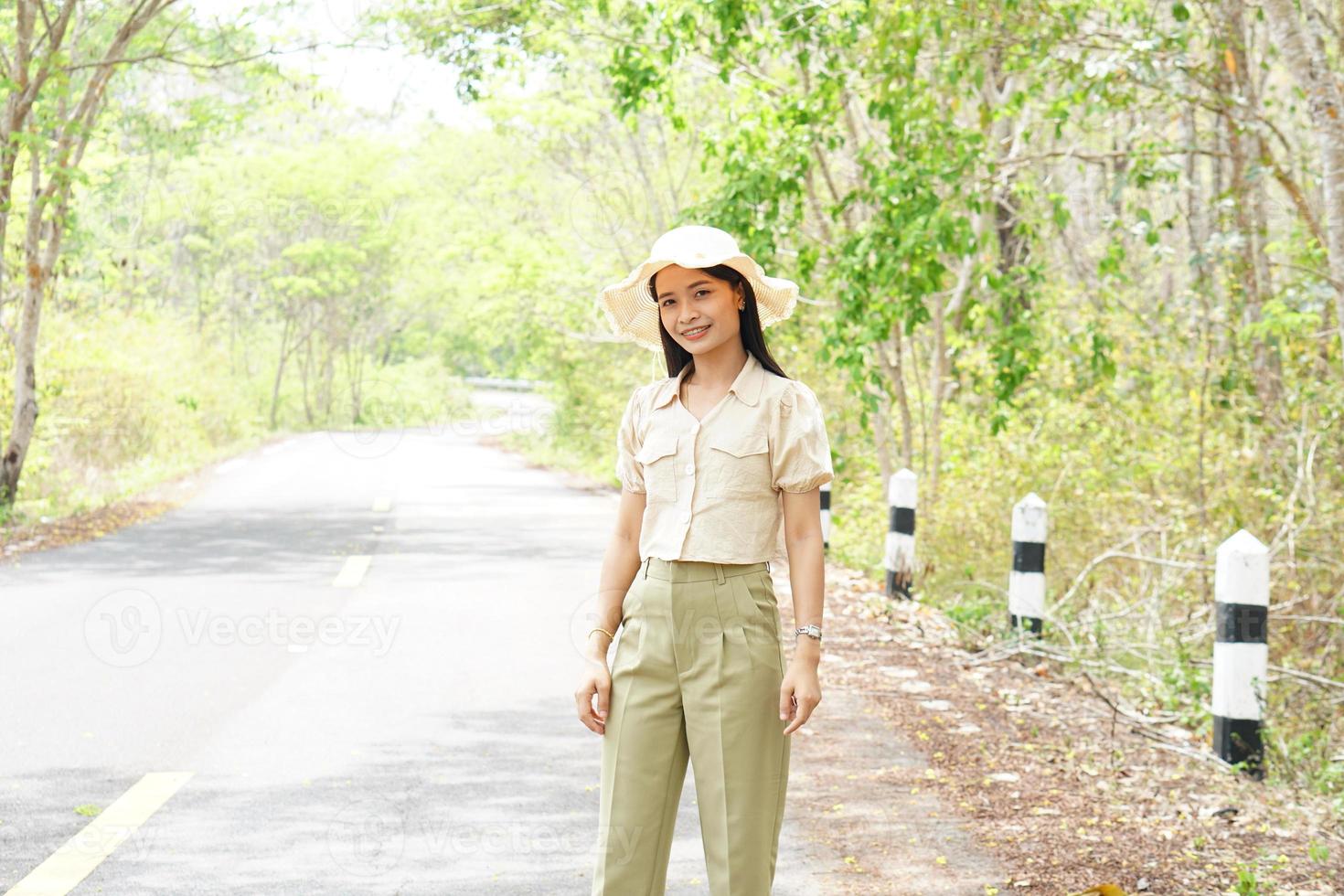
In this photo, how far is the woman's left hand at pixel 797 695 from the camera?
3.10m

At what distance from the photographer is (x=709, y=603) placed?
3.12 m

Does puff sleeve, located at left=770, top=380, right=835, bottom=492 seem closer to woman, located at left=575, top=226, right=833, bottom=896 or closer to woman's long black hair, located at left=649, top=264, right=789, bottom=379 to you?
woman, located at left=575, top=226, right=833, bottom=896

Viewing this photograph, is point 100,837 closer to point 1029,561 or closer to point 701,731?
point 701,731

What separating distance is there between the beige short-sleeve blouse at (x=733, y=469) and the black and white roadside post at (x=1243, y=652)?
3.33 metres

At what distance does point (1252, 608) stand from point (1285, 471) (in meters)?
3.21

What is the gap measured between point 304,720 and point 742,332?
4279mm

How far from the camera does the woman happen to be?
122 inches

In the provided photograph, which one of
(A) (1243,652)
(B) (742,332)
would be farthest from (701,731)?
(A) (1243,652)

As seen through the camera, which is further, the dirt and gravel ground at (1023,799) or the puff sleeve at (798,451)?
the dirt and gravel ground at (1023,799)

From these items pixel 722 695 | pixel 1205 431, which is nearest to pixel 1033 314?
pixel 1205 431

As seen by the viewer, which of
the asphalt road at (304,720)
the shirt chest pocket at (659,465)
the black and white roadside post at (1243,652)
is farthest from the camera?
the black and white roadside post at (1243,652)

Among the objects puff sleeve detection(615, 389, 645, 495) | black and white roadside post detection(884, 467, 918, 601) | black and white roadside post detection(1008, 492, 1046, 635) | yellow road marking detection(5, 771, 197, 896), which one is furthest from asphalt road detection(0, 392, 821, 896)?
black and white roadside post detection(1008, 492, 1046, 635)

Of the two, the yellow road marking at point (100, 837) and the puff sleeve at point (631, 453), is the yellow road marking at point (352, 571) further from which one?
the puff sleeve at point (631, 453)

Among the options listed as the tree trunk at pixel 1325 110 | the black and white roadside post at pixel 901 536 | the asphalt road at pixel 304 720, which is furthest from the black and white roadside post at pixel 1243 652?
the black and white roadside post at pixel 901 536
